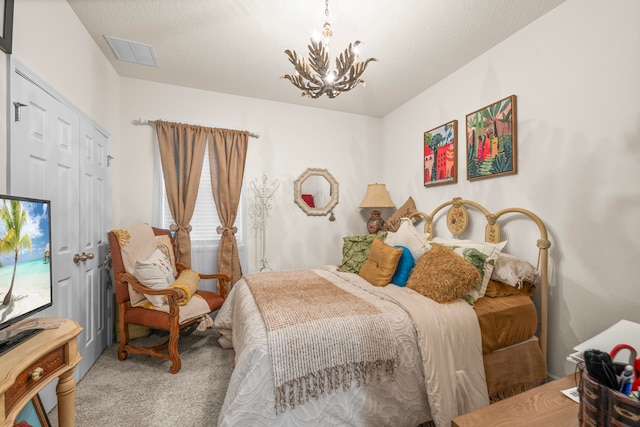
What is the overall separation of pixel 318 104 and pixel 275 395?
3513 millimetres

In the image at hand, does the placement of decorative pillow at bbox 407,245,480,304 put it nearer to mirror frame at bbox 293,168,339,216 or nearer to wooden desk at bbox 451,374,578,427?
wooden desk at bbox 451,374,578,427

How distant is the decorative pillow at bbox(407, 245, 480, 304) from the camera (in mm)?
1835

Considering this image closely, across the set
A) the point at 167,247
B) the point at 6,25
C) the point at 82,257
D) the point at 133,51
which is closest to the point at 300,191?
the point at 167,247

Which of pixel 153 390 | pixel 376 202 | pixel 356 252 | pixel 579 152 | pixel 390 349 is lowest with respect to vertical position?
pixel 153 390

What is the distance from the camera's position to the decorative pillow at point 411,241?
237 cm

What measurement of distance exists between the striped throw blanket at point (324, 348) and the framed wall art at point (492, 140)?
182 cm

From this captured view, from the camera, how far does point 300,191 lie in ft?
12.5

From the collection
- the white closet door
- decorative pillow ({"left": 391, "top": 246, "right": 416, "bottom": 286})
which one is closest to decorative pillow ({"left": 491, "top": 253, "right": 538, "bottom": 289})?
decorative pillow ({"left": 391, "top": 246, "right": 416, "bottom": 286})

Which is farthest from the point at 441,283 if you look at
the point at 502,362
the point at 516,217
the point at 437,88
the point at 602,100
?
the point at 437,88

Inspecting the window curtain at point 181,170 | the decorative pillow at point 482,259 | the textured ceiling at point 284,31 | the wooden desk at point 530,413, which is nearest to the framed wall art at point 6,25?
the textured ceiling at point 284,31

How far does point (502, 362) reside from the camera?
5.81 feet

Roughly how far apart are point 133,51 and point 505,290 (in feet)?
12.8

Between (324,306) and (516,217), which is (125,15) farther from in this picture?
(516,217)

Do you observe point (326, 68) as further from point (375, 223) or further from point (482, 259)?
point (375, 223)
